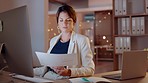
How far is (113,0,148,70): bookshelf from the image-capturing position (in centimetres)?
350

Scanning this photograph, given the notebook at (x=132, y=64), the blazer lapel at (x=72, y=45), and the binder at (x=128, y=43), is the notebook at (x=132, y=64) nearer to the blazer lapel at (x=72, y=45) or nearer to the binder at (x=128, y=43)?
the blazer lapel at (x=72, y=45)

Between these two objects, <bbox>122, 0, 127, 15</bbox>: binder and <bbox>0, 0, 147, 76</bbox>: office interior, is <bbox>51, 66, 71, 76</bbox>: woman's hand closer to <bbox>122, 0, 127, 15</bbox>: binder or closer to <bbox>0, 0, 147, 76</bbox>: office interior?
<bbox>0, 0, 147, 76</bbox>: office interior

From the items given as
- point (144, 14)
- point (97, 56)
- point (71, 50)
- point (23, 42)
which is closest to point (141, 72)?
point (71, 50)

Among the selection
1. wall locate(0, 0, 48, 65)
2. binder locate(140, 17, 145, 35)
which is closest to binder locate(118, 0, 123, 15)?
binder locate(140, 17, 145, 35)

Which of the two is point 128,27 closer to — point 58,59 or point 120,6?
point 120,6

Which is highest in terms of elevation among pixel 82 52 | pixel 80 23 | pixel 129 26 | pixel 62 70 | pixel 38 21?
pixel 80 23

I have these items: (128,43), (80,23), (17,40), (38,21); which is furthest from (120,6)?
(80,23)

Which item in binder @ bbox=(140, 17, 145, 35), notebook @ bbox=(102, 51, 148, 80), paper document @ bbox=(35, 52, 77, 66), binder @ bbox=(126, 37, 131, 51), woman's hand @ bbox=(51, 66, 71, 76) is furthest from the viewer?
binder @ bbox=(126, 37, 131, 51)

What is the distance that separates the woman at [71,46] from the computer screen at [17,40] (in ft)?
1.38

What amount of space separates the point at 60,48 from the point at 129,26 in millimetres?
1903

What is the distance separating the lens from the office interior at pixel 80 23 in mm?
3511

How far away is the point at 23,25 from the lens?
1.16m

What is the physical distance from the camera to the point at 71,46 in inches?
74.5

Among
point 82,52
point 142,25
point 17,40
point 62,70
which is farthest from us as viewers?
point 142,25
